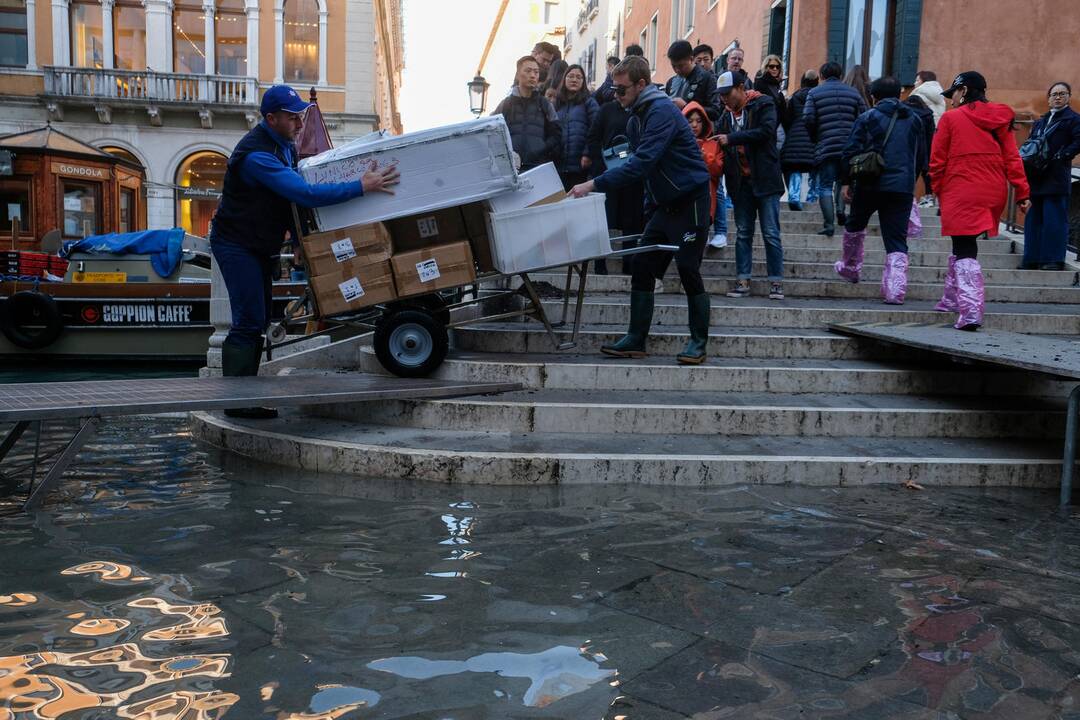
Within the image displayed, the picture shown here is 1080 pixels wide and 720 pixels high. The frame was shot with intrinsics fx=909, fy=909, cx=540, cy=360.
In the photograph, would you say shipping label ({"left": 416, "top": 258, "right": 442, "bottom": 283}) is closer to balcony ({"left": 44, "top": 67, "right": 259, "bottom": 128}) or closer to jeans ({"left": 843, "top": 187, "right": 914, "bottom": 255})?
jeans ({"left": 843, "top": 187, "right": 914, "bottom": 255})

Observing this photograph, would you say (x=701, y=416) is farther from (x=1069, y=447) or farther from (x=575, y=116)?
(x=575, y=116)

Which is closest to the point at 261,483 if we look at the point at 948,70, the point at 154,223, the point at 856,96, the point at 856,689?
the point at 856,689

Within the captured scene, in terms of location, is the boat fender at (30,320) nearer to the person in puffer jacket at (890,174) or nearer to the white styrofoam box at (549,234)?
the white styrofoam box at (549,234)

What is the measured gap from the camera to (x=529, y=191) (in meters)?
6.41

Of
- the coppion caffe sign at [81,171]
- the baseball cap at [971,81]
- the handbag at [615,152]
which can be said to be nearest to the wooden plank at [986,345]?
the baseball cap at [971,81]

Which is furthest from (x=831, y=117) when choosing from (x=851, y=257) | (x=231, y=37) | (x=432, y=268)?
(x=231, y=37)

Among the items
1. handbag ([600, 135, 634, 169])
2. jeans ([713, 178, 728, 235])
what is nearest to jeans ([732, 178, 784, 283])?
jeans ([713, 178, 728, 235])

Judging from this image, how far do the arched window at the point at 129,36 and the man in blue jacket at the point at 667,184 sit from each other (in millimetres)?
26925

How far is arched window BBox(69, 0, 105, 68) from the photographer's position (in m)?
28.3

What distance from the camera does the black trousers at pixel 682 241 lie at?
637 centimetres

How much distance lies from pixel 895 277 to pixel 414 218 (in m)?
4.78

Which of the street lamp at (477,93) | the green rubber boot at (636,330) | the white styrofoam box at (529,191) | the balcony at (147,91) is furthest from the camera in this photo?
the balcony at (147,91)

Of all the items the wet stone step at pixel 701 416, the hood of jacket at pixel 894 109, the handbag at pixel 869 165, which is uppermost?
the hood of jacket at pixel 894 109

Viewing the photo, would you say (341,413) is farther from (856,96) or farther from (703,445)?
(856,96)
